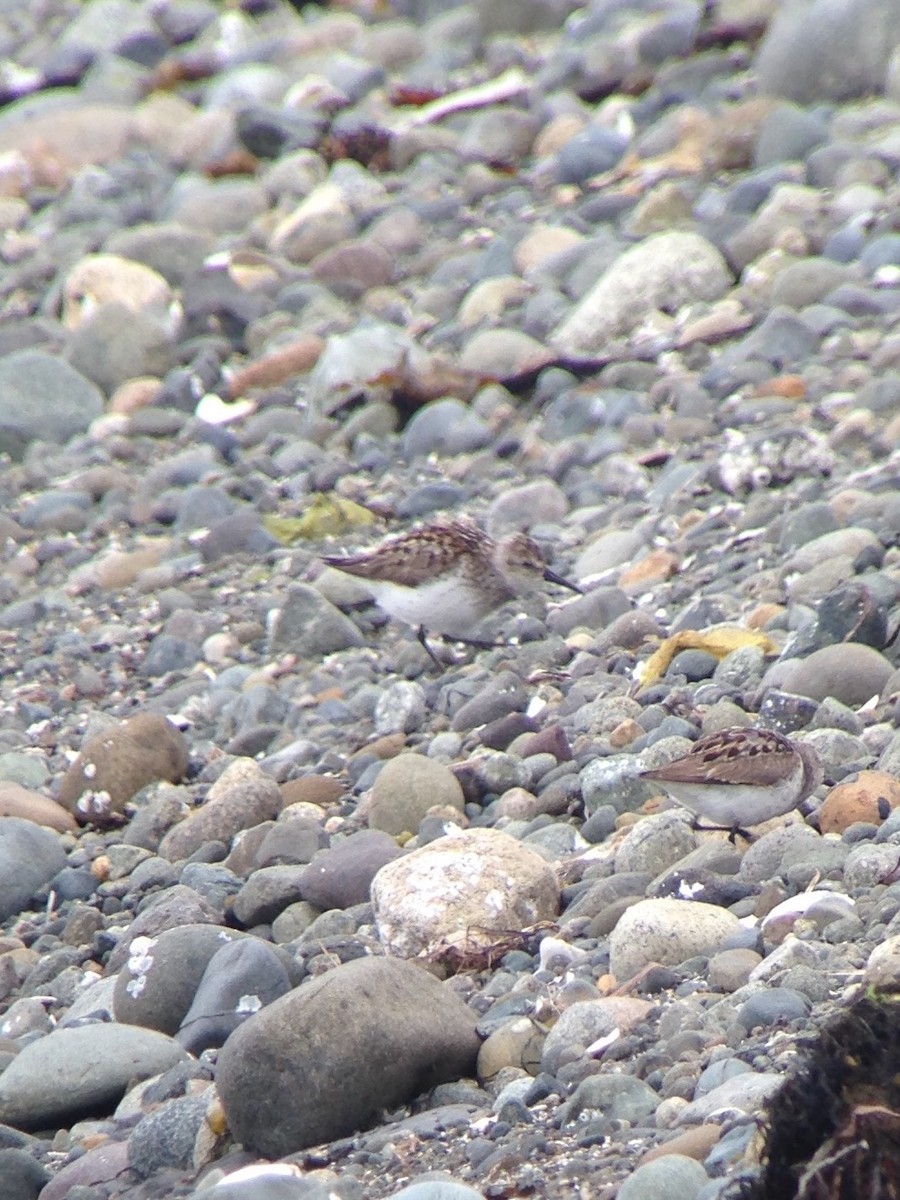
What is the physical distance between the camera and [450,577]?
8.29 m

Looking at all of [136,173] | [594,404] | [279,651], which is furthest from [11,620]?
[136,173]

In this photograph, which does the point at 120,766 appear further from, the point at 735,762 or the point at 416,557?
the point at 735,762

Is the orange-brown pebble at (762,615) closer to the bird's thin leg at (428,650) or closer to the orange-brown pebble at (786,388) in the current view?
the bird's thin leg at (428,650)

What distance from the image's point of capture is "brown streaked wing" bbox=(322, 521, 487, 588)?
27.4 feet

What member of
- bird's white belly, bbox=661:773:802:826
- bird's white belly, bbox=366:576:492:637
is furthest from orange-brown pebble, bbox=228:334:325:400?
bird's white belly, bbox=661:773:802:826

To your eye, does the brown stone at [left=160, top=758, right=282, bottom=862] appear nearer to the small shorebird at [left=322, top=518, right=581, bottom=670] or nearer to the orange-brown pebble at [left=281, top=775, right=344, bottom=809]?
the orange-brown pebble at [left=281, top=775, right=344, bottom=809]

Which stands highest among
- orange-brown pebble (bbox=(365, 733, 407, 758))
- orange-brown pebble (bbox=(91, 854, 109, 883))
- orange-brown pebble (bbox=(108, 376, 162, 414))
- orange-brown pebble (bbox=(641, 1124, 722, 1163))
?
orange-brown pebble (bbox=(641, 1124, 722, 1163))

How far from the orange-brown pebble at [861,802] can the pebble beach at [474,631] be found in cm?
1

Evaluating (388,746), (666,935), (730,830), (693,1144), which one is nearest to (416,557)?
(388,746)

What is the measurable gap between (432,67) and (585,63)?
7.49 ft

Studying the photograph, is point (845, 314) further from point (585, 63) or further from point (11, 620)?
point (585, 63)

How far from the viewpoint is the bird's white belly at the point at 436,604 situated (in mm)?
8281

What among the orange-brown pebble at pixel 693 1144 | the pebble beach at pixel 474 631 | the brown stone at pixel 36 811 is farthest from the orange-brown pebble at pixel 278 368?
the orange-brown pebble at pixel 693 1144

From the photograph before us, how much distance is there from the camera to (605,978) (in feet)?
16.5
